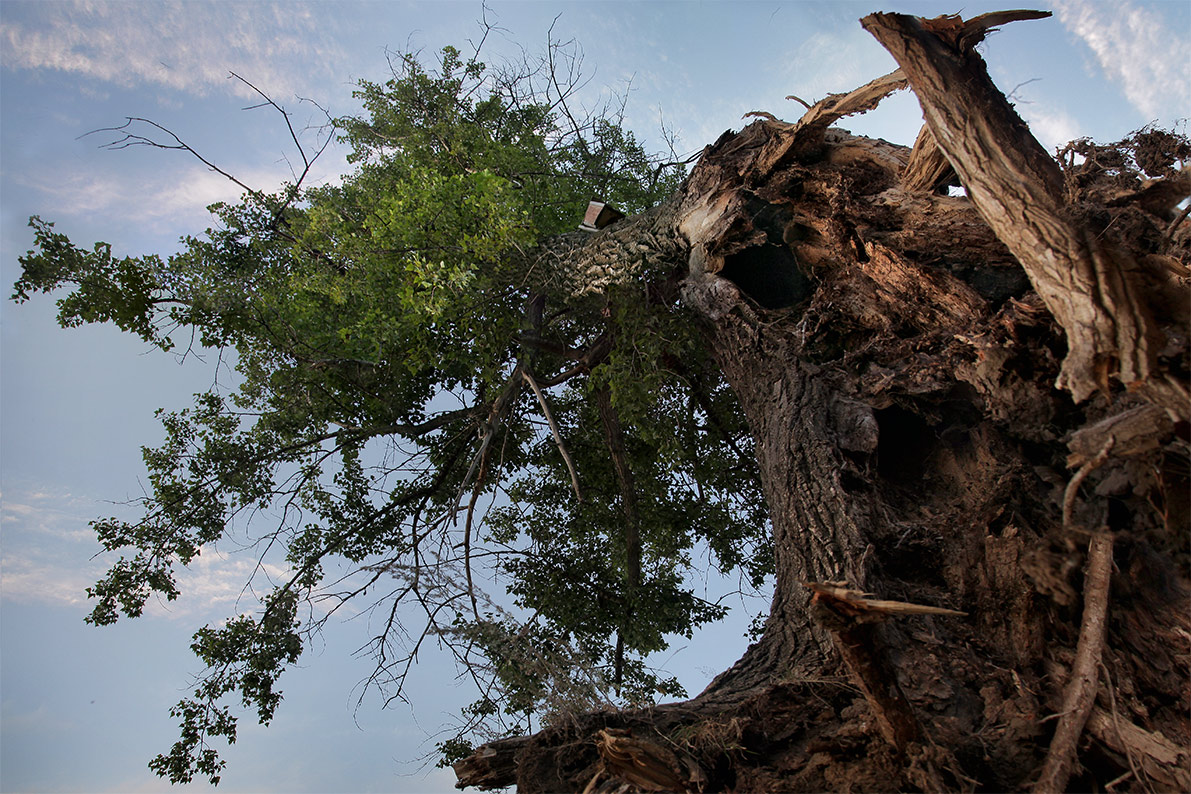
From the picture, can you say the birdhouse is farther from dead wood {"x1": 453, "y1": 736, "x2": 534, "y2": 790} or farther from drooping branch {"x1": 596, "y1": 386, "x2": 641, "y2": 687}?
dead wood {"x1": 453, "y1": 736, "x2": 534, "y2": 790}

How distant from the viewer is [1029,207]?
3.05 meters

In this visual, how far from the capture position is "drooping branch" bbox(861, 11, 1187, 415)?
266cm

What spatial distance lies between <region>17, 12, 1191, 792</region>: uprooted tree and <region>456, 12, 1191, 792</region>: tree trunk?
0.06 feet

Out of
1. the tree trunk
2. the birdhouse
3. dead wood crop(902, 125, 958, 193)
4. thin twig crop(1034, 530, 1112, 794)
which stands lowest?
thin twig crop(1034, 530, 1112, 794)

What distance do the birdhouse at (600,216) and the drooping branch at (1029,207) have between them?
3783mm

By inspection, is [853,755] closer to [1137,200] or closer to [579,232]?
[1137,200]

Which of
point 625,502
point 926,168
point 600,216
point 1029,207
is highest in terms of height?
point 600,216

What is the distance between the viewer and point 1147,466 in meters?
2.99

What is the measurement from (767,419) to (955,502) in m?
1.25

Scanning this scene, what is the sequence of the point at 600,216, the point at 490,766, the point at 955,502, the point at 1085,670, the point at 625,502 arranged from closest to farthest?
the point at 1085,670 → the point at 490,766 → the point at 955,502 → the point at 600,216 → the point at 625,502

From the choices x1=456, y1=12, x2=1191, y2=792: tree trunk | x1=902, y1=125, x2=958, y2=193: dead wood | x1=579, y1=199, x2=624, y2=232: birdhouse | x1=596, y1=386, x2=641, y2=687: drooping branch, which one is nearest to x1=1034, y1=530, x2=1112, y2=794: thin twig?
x1=456, y1=12, x2=1191, y2=792: tree trunk

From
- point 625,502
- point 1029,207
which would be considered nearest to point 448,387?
point 625,502

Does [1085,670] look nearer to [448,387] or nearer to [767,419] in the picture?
[767,419]

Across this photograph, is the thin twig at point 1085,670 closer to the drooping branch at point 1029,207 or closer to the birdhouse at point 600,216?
the drooping branch at point 1029,207
